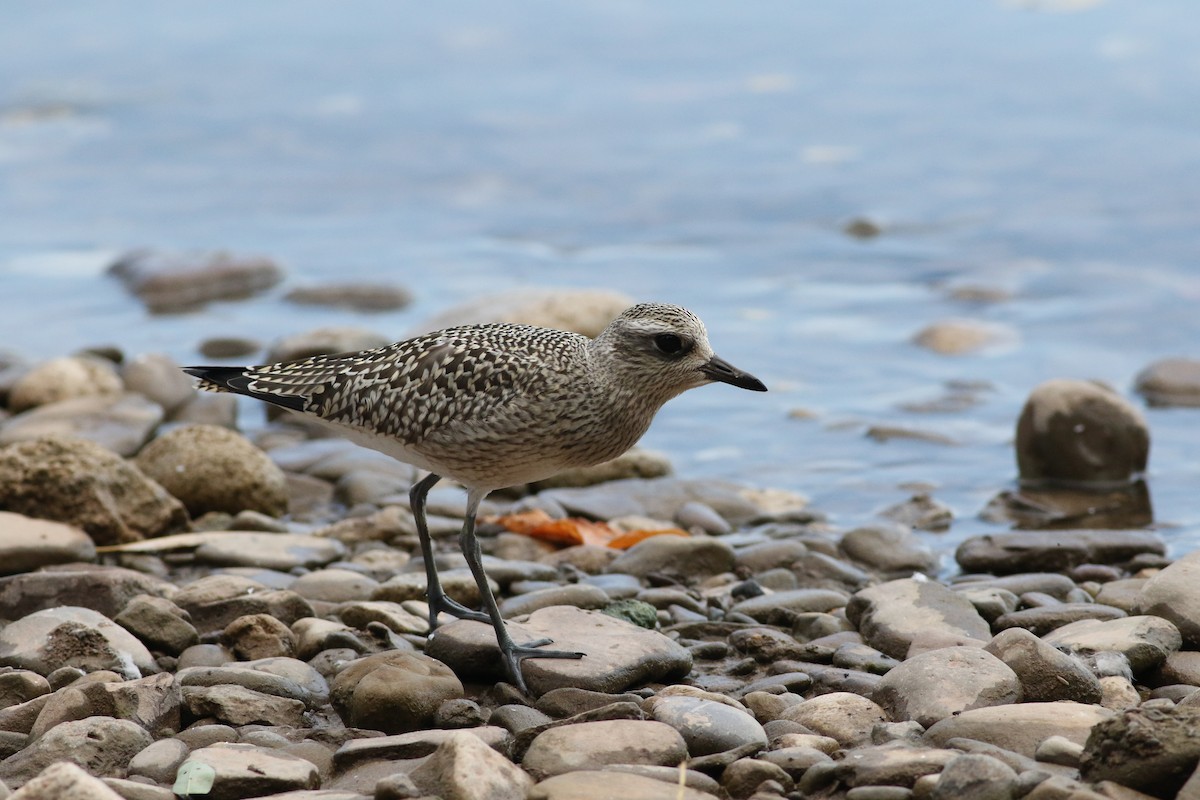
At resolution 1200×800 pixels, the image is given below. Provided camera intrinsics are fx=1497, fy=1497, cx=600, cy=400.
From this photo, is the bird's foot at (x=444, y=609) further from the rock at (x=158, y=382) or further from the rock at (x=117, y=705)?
the rock at (x=158, y=382)

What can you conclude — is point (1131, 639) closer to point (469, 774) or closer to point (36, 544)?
point (469, 774)

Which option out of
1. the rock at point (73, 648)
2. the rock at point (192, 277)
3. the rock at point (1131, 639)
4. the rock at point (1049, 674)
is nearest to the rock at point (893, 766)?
the rock at point (1049, 674)

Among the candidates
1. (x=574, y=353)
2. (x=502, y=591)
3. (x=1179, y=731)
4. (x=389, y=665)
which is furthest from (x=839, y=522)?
(x=1179, y=731)

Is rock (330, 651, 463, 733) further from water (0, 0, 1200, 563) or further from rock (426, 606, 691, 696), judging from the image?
water (0, 0, 1200, 563)

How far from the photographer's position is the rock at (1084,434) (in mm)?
9852

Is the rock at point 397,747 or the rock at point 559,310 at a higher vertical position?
the rock at point 559,310

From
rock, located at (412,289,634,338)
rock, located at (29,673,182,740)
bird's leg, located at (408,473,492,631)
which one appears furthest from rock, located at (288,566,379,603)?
rock, located at (412,289,634,338)

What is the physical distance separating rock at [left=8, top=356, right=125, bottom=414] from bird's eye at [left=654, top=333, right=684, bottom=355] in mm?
5584

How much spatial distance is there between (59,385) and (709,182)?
31.1 feet

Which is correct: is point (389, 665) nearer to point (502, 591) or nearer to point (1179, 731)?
point (502, 591)

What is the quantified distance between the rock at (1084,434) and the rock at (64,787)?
692 centimetres

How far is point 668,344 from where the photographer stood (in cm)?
659

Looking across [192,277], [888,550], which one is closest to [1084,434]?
[888,550]

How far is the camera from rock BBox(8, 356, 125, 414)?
10.9 m
